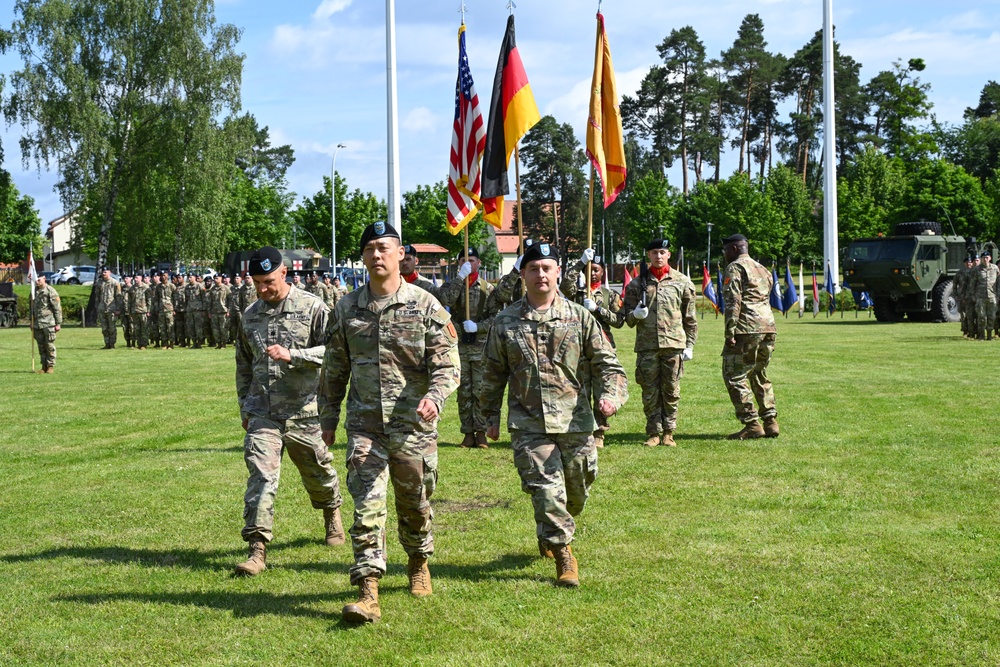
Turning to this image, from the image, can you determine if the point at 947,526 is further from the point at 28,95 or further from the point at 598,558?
the point at 28,95

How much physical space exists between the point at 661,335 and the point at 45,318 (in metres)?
15.0

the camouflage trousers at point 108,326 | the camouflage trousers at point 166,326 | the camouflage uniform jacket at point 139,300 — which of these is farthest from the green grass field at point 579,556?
the camouflage trousers at point 166,326

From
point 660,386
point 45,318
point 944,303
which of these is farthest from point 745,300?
point 944,303

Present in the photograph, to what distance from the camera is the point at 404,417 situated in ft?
20.4

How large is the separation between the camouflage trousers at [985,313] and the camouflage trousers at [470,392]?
19.4m

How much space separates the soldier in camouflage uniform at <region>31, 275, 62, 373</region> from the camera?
22.0 m

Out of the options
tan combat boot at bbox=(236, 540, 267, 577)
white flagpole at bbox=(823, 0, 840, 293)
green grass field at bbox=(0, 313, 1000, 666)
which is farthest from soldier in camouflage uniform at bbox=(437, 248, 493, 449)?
white flagpole at bbox=(823, 0, 840, 293)

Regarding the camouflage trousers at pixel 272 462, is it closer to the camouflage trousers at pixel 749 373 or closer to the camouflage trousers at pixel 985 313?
the camouflage trousers at pixel 749 373

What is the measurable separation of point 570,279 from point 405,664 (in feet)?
20.3

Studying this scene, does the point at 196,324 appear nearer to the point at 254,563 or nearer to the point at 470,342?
the point at 470,342

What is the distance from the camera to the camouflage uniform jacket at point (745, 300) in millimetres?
11852

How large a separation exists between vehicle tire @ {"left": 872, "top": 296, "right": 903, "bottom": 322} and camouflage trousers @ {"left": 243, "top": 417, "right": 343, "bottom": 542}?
115 ft

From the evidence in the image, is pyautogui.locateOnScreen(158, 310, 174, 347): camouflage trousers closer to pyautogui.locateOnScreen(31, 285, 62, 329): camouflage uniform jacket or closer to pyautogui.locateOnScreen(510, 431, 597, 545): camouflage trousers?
pyautogui.locateOnScreen(31, 285, 62, 329): camouflage uniform jacket

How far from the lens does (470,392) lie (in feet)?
39.7
